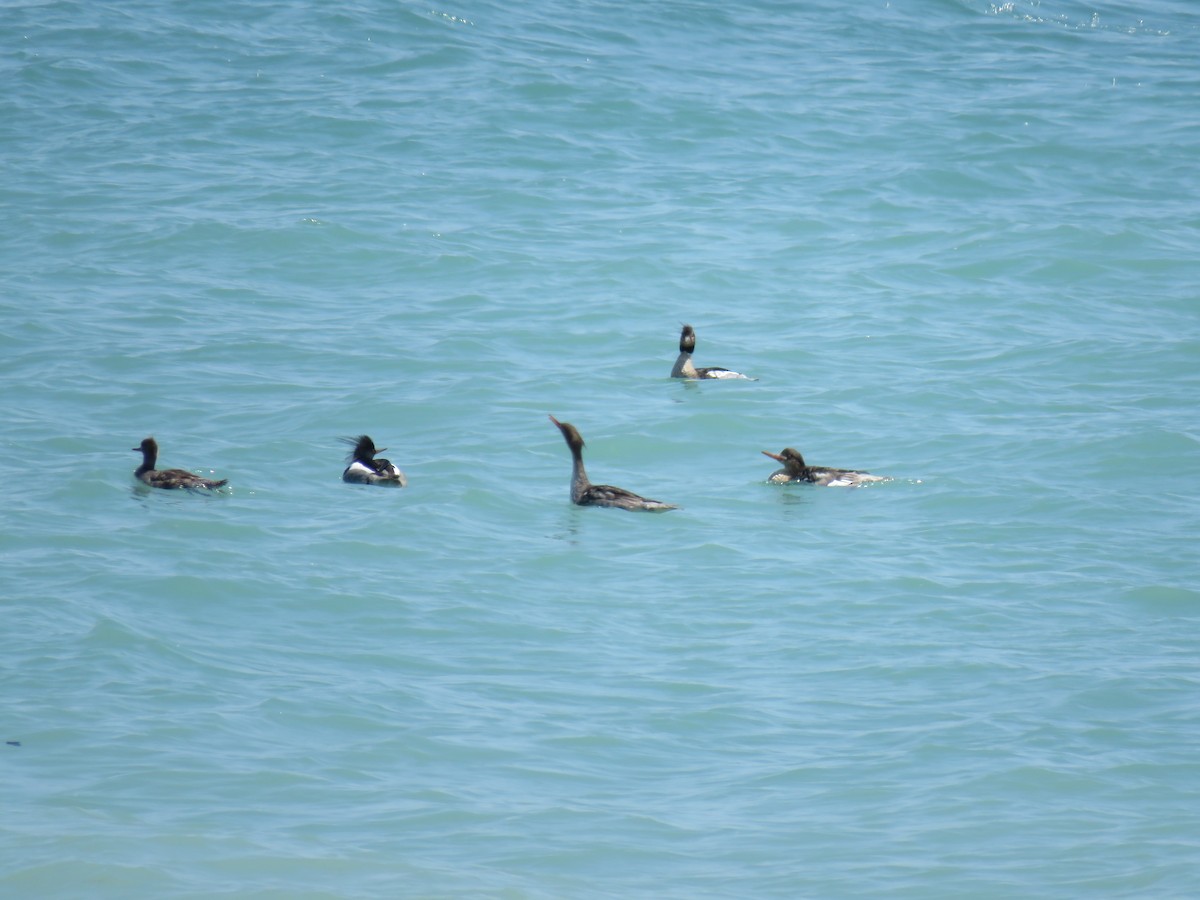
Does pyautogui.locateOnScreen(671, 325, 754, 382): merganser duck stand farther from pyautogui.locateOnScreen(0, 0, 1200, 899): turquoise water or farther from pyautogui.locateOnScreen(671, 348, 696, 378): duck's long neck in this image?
pyautogui.locateOnScreen(0, 0, 1200, 899): turquoise water

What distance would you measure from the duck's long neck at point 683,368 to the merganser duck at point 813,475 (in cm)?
378

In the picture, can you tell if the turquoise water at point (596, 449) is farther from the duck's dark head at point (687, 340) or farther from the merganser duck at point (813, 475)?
the duck's dark head at point (687, 340)

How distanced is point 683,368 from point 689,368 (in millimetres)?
76

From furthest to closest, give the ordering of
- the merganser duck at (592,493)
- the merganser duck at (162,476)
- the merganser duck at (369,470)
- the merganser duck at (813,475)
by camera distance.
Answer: the merganser duck at (813,475), the merganser duck at (369,470), the merganser duck at (592,493), the merganser duck at (162,476)

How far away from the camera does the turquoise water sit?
829 cm

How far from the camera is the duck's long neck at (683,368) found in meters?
18.9

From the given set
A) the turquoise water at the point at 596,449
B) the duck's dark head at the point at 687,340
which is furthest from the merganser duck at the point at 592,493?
the duck's dark head at the point at 687,340

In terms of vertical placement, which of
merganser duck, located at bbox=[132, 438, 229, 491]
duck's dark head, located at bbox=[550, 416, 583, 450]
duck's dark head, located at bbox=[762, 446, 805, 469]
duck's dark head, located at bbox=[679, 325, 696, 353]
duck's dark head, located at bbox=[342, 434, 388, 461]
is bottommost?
merganser duck, located at bbox=[132, 438, 229, 491]

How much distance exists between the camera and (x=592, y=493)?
14.4m

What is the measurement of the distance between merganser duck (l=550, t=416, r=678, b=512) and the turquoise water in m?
0.22

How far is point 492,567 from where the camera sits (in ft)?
40.7

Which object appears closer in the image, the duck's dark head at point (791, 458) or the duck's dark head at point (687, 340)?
the duck's dark head at point (791, 458)

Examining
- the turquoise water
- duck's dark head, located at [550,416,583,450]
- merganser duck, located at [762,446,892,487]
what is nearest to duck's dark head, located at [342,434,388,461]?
the turquoise water

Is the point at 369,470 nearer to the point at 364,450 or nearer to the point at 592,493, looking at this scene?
the point at 364,450
